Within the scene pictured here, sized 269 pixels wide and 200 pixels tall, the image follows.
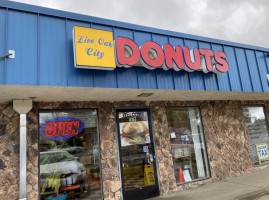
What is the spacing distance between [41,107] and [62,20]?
206 cm

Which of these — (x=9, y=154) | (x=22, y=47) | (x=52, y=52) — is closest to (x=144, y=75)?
(x=52, y=52)

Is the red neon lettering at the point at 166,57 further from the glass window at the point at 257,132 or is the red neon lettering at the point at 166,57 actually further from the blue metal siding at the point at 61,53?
the glass window at the point at 257,132

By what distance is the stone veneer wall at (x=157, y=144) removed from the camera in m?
4.50

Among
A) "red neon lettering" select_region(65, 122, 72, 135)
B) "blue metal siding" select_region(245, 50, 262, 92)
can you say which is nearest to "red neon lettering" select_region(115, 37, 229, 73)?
"blue metal siding" select_region(245, 50, 262, 92)

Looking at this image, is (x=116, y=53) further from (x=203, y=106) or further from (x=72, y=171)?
(x=203, y=106)

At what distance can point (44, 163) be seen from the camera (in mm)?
4879

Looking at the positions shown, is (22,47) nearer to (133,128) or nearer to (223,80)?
(133,128)

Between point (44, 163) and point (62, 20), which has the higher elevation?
point (62, 20)

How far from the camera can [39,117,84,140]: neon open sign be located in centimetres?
499

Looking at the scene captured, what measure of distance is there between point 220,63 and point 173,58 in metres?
1.64

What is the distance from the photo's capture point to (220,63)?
585cm

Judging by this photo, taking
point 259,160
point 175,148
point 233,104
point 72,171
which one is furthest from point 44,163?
point 259,160

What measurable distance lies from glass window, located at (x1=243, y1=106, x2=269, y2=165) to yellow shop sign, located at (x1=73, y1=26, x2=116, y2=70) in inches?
254

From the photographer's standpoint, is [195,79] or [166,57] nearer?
[166,57]
